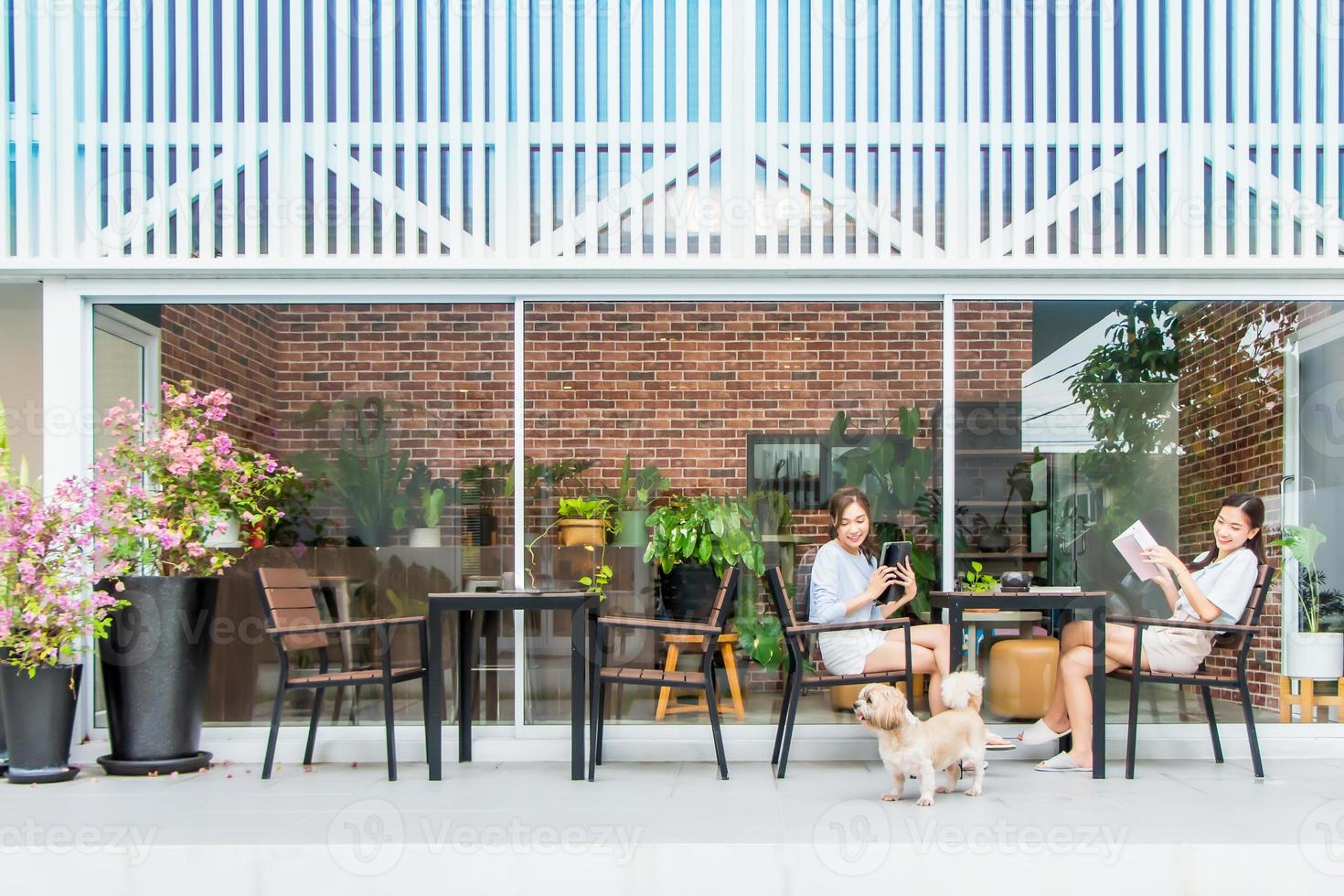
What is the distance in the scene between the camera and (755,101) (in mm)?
5891

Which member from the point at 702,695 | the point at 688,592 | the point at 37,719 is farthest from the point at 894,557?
the point at 37,719

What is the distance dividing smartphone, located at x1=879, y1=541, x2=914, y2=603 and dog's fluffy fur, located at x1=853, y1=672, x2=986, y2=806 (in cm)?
88

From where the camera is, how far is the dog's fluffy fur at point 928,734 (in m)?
4.47

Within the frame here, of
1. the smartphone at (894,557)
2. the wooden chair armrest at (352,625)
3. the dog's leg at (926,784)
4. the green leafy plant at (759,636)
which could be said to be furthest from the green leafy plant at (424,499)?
the dog's leg at (926,784)

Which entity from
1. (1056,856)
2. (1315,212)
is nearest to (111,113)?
(1056,856)

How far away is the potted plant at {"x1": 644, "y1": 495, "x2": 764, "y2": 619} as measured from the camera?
231 inches

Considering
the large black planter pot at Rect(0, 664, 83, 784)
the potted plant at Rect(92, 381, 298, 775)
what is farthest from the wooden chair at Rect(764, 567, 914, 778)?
the large black planter pot at Rect(0, 664, 83, 784)

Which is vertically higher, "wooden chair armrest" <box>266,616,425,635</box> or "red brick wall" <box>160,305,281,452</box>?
"red brick wall" <box>160,305,281,452</box>

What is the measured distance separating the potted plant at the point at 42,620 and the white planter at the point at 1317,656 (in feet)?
17.0

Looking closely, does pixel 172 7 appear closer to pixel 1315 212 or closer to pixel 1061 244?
pixel 1061 244

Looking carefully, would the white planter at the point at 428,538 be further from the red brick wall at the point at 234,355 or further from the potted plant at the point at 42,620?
the potted plant at the point at 42,620

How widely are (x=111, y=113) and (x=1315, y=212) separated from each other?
5497 mm

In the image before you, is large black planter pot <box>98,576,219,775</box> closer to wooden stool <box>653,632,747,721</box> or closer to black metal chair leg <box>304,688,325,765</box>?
black metal chair leg <box>304,688,325,765</box>

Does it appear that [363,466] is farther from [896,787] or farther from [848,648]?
[896,787]
